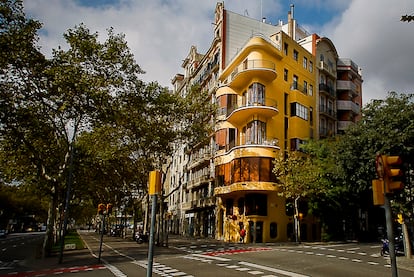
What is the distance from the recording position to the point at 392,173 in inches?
301

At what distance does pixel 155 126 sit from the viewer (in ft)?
107

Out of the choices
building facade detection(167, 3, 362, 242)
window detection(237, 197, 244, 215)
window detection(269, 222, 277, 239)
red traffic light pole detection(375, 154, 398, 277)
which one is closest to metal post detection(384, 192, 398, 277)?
red traffic light pole detection(375, 154, 398, 277)

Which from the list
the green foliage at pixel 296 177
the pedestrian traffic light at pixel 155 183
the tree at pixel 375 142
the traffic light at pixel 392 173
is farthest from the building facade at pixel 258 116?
the traffic light at pixel 392 173

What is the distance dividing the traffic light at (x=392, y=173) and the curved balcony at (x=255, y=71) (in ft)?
108

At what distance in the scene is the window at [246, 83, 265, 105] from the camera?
1581 inches

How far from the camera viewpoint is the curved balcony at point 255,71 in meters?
40.0

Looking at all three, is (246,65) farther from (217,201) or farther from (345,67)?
(345,67)

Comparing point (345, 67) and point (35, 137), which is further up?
point (345, 67)

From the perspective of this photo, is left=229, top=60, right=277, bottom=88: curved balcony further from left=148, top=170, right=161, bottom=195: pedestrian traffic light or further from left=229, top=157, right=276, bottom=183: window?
left=148, top=170, right=161, bottom=195: pedestrian traffic light

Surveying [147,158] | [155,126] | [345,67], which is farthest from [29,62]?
[345,67]

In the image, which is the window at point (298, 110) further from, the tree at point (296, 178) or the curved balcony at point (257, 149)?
the tree at point (296, 178)

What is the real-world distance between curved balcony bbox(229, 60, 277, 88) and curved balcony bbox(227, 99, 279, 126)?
2.55 metres

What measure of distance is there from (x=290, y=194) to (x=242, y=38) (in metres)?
23.1

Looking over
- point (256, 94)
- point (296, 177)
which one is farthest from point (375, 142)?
point (256, 94)
